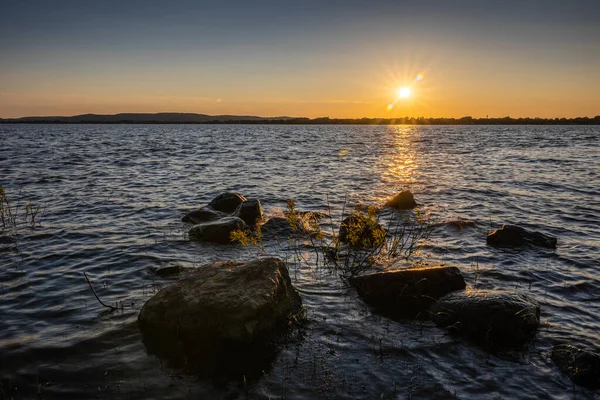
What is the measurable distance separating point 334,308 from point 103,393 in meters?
4.05

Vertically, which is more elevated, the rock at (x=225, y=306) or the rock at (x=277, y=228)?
the rock at (x=225, y=306)

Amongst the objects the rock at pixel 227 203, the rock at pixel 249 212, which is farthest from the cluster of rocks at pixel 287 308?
the rock at pixel 227 203

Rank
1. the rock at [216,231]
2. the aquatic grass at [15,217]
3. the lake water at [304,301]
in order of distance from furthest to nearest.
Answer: the aquatic grass at [15,217]
the rock at [216,231]
the lake water at [304,301]

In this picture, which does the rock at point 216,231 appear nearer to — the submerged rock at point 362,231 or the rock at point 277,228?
the rock at point 277,228

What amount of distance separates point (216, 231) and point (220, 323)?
597cm

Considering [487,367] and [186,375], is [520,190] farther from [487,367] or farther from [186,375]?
[186,375]

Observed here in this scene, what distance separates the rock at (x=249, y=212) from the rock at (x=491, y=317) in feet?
26.8

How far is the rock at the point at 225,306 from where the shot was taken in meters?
6.24

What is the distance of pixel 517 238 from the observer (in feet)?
38.6

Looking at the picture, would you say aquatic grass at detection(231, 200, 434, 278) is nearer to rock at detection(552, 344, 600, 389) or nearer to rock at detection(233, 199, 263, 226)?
rock at detection(233, 199, 263, 226)

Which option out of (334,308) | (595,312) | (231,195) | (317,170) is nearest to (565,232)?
(595,312)

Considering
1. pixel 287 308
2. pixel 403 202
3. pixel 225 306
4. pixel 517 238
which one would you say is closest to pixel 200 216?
pixel 287 308

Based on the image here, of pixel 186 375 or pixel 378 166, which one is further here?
pixel 378 166

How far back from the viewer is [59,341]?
21.0ft
